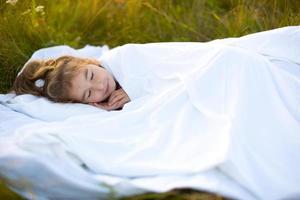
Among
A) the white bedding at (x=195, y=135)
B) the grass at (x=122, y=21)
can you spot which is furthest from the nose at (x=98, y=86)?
the grass at (x=122, y=21)

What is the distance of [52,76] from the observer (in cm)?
338

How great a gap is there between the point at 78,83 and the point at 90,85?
0.24 ft

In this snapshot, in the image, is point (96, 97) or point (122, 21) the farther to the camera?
point (122, 21)

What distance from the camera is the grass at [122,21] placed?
4.03m

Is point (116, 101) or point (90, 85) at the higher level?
point (90, 85)

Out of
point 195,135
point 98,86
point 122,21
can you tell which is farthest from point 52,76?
point 122,21

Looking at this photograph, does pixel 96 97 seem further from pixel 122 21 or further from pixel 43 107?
pixel 122 21

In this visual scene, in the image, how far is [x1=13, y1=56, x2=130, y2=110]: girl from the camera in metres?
3.29

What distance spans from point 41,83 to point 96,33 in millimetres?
1329

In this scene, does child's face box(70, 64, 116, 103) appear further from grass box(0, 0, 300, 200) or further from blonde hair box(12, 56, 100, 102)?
grass box(0, 0, 300, 200)

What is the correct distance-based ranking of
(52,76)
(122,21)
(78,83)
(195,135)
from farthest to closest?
1. (122,21)
2. (52,76)
3. (78,83)
4. (195,135)

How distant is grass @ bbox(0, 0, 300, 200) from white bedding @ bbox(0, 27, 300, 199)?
41.8 inches

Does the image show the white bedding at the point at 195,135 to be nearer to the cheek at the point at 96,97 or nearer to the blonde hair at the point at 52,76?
the cheek at the point at 96,97

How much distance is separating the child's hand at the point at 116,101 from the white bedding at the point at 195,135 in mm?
165
